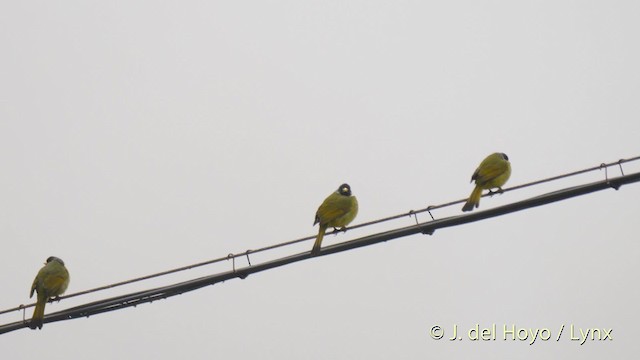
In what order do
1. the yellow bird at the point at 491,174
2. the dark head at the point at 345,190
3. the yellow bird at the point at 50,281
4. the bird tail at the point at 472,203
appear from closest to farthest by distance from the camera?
the bird tail at the point at 472,203, the yellow bird at the point at 491,174, the yellow bird at the point at 50,281, the dark head at the point at 345,190

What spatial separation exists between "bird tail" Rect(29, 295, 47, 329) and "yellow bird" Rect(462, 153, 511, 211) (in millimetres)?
5408

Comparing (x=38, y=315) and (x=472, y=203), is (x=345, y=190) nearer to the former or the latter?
(x=472, y=203)

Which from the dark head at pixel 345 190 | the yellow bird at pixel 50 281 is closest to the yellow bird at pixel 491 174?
the dark head at pixel 345 190

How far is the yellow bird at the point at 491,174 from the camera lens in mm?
12711

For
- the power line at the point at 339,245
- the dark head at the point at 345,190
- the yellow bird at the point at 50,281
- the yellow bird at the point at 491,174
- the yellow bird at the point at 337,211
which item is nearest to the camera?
the power line at the point at 339,245

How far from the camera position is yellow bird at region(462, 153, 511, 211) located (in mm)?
12711

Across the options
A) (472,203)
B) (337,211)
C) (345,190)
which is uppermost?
(345,190)

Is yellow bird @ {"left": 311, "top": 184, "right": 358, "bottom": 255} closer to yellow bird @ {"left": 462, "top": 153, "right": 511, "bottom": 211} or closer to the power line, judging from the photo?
yellow bird @ {"left": 462, "top": 153, "right": 511, "bottom": 211}

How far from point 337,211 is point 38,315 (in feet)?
13.4

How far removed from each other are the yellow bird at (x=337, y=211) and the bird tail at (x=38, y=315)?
3583 millimetres

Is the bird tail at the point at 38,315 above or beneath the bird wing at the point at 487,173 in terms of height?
beneath

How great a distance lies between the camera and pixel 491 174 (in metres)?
12.8

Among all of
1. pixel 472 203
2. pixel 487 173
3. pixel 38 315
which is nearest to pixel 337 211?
pixel 472 203

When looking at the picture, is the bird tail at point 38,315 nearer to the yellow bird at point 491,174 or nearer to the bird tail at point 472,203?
the bird tail at point 472,203
